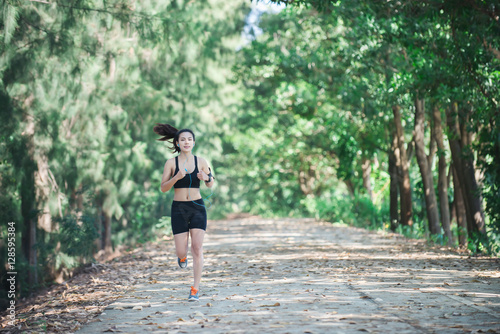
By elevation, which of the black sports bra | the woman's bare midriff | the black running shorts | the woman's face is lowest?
the black running shorts

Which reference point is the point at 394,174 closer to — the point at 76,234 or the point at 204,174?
the point at 76,234

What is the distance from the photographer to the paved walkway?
5527mm

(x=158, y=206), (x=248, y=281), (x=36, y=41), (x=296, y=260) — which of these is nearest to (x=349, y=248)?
(x=296, y=260)

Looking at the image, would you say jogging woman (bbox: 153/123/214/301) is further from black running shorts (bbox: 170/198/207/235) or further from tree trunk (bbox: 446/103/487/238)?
tree trunk (bbox: 446/103/487/238)

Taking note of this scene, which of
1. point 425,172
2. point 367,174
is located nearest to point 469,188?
point 425,172

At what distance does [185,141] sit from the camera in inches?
281

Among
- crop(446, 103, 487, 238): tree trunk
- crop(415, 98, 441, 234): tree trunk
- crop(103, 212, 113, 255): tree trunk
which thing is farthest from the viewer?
crop(103, 212, 113, 255): tree trunk

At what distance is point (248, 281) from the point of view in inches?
336

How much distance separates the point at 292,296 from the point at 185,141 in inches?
91.4

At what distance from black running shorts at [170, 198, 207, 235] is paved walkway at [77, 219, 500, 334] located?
36.4 inches

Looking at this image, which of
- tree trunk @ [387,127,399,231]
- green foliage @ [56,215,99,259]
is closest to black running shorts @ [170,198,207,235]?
green foliage @ [56,215,99,259]

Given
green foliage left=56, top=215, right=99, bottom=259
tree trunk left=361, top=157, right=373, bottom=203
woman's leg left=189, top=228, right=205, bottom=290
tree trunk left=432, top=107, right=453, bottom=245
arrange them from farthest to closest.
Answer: tree trunk left=361, top=157, right=373, bottom=203
tree trunk left=432, top=107, right=453, bottom=245
green foliage left=56, top=215, right=99, bottom=259
woman's leg left=189, top=228, right=205, bottom=290

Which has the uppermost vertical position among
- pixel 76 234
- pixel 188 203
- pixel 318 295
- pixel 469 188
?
pixel 469 188

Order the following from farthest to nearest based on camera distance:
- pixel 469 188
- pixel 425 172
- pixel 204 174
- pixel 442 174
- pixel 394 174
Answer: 1. pixel 394 174
2. pixel 442 174
3. pixel 425 172
4. pixel 469 188
5. pixel 204 174
